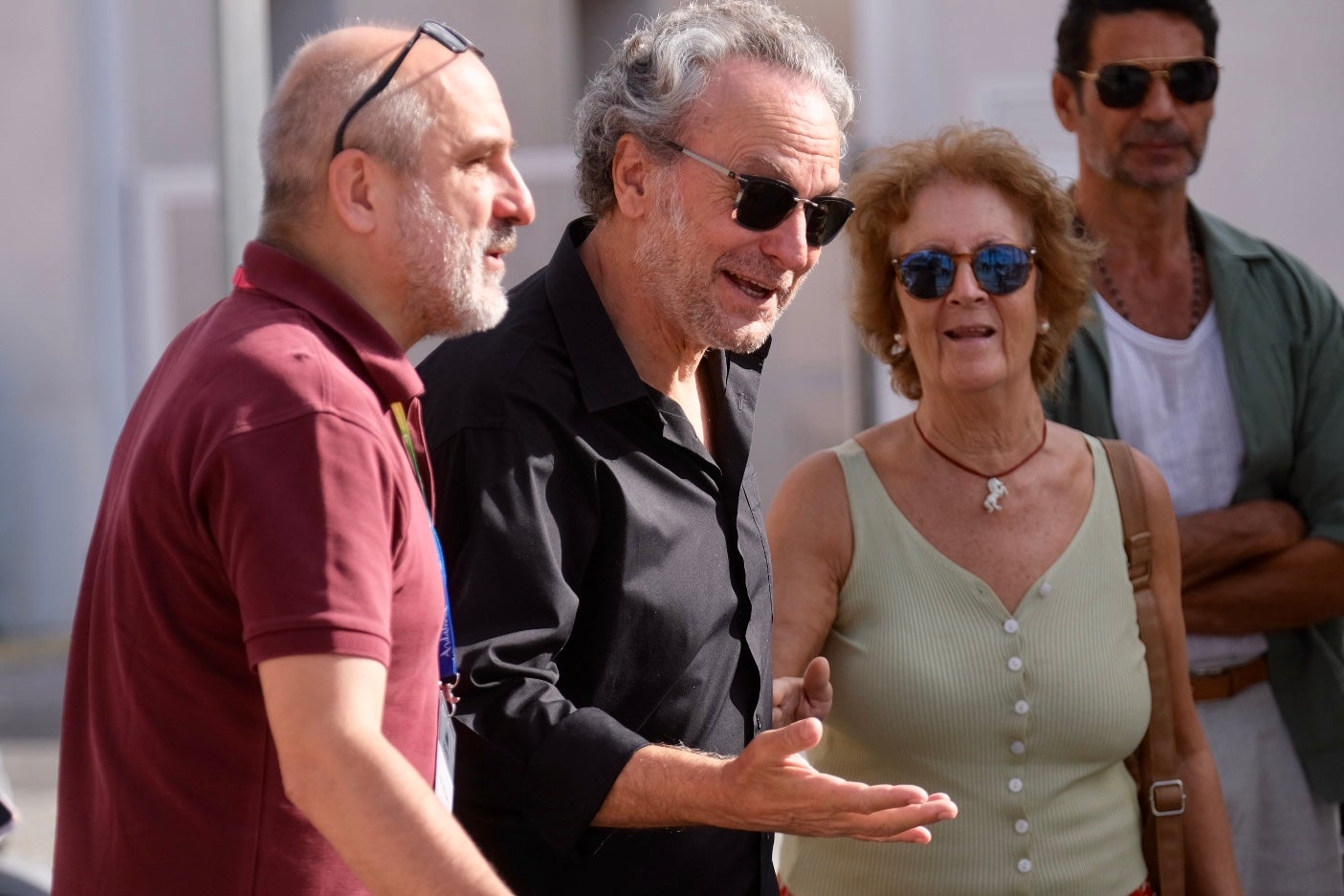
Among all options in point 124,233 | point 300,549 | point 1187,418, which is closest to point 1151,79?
point 1187,418

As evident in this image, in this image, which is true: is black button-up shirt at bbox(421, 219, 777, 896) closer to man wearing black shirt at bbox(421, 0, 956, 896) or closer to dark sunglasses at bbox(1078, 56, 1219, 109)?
man wearing black shirt at bbox(421, 0, 956, 896)

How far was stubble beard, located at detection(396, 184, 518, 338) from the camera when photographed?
5.36ft

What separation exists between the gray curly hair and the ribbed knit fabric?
2.57ft

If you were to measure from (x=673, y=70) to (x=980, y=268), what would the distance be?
83 cm

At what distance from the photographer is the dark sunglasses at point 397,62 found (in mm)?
1601

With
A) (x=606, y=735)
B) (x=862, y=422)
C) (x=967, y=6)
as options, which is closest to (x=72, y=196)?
(x=862, y=422)

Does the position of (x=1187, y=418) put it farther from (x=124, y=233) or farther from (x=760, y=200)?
(x=124, y=233)

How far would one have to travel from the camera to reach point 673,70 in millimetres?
2209

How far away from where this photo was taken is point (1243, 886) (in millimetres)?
3152

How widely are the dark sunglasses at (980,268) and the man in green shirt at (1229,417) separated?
0.42m

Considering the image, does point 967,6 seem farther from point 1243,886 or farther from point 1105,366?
point 1243,886

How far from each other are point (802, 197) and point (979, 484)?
0.78 m

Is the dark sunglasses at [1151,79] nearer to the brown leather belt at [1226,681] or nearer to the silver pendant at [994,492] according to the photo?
the silver pendant at [994,492]

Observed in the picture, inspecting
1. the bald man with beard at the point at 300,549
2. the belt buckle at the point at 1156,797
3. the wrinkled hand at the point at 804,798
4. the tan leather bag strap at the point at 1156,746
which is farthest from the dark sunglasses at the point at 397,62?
the belt buckle at the point at 1156,797
